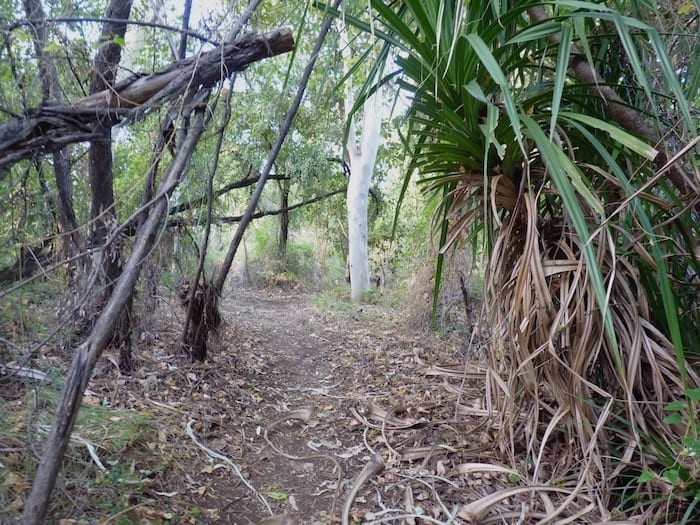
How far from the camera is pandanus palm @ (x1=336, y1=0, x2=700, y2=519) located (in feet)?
5.23

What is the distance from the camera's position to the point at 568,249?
71.1 inches

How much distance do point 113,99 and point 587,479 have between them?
7.61 ft

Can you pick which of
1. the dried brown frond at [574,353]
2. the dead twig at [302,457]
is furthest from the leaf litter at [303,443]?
the dried brown frond at [574,353]

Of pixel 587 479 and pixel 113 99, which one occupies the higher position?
pixel 113 99

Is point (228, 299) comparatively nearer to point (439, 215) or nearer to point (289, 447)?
point (289, 447)

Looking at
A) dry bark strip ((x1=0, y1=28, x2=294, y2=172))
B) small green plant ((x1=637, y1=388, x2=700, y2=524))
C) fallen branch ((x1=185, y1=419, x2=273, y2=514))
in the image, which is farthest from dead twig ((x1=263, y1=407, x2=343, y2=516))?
dry bark strip ((x1=0, y1=28, x2=294, y2=172))

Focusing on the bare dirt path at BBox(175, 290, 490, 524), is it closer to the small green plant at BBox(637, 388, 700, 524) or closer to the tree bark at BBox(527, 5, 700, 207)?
the small green plant at BBox(637, 388, 700, 524)

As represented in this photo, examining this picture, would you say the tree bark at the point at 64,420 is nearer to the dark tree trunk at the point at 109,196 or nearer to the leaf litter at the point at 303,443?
the leaf litter at the point at 303,443

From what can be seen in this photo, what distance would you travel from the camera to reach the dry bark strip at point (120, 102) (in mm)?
1565

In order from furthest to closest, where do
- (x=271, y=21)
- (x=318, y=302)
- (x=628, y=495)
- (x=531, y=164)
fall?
(x=318, y=302), (x=271, y=21), (x=531, y=164), (x=628, y=495)

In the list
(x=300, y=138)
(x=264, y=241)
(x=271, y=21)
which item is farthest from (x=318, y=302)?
(x=271, y=21)

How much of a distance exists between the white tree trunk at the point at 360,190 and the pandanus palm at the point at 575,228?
5.39 m

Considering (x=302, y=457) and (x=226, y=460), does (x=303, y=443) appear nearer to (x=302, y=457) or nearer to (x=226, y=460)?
(x=302, y=457)

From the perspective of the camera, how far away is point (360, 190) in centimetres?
750
